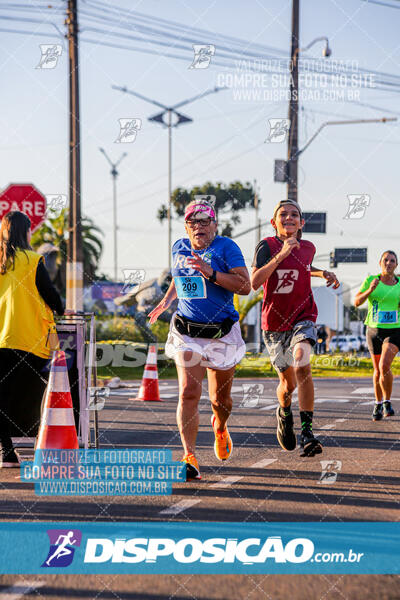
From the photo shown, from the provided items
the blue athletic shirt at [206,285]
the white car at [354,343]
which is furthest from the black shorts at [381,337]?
the white car at [354,343]

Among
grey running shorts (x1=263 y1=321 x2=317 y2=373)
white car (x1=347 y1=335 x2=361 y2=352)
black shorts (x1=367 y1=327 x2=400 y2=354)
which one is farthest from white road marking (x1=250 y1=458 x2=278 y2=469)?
white car (x1=347 y1=335 x2=361 y2=352)

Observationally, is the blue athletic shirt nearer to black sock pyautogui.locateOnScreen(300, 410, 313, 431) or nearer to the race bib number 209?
the race bib number 209

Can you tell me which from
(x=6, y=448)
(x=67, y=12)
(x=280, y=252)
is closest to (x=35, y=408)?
(x=6, y=448)

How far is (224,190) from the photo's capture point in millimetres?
52531

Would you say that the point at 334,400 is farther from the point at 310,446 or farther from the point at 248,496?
the point at 248,496

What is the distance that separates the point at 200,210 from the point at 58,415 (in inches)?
73.2

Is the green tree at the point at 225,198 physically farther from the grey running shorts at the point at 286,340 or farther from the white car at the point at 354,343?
the grey running shorts at the point at 286,340

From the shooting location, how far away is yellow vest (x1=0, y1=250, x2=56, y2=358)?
699cm

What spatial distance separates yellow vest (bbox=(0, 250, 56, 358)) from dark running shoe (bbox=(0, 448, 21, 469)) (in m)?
0.77

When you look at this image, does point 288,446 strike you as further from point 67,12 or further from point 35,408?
point 67,12

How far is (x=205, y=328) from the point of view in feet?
21.4

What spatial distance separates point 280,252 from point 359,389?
10521 mm

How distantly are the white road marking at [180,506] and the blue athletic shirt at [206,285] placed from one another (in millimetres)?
1450

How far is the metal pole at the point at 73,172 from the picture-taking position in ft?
64.7
